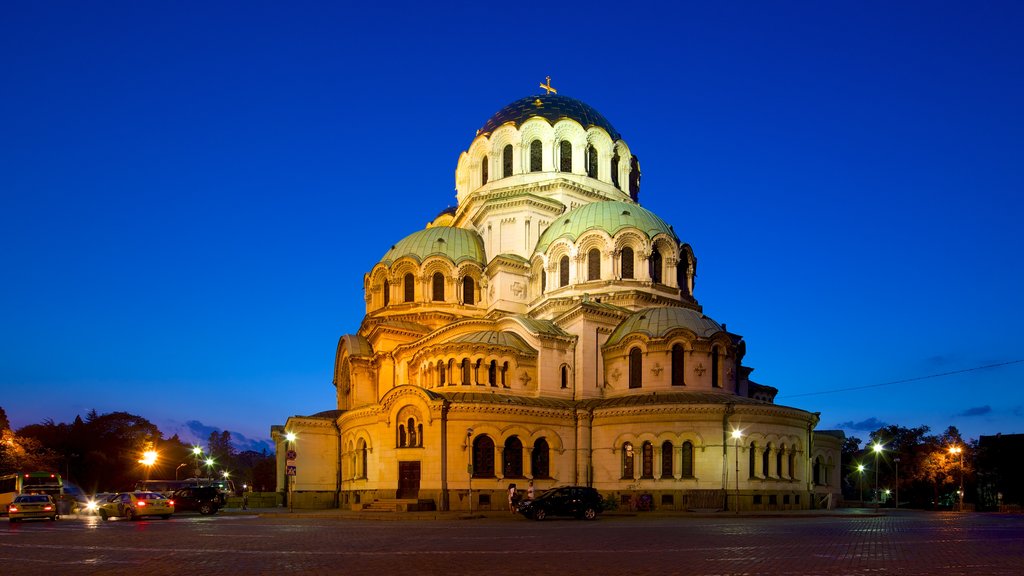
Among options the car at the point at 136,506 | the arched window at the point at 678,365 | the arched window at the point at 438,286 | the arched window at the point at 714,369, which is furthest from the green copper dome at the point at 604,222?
the car at the point at 136,506

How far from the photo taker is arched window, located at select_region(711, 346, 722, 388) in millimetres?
44344

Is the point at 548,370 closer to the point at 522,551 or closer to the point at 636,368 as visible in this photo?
the point at 636,368

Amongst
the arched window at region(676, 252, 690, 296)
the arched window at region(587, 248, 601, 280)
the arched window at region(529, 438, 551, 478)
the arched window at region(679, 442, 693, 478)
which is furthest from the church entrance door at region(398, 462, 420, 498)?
the arched window at region(676, 252, 690, 296)

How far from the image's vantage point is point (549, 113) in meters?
55.6

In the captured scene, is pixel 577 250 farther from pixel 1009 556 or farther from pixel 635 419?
pixel 1009 556

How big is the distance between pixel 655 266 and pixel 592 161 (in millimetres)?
10440

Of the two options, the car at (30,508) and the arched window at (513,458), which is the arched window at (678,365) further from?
the car at (30,508)

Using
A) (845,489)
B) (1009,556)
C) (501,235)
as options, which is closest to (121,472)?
(501,235)

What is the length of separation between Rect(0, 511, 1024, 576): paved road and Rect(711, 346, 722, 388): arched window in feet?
60.6

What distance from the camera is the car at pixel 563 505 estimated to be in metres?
33.1

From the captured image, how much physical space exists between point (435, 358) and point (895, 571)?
3253 centimetres

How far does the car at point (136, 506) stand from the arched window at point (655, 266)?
2699 cm

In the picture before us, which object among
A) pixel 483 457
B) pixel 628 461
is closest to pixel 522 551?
pixel 483 457

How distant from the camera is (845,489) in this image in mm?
93625
